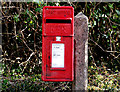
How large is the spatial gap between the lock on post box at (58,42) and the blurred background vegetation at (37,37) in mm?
1571

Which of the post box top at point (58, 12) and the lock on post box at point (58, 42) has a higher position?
the post box top at point (58, 12)

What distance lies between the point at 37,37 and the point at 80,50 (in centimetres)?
192

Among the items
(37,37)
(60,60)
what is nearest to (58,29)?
(60,60)

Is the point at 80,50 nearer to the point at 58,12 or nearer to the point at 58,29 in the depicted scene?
the point at 58,29

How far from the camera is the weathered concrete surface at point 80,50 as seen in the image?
2344 millimetres

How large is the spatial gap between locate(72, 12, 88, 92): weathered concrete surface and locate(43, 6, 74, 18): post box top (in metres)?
0.16

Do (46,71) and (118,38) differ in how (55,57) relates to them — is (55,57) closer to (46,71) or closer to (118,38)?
(46,71)

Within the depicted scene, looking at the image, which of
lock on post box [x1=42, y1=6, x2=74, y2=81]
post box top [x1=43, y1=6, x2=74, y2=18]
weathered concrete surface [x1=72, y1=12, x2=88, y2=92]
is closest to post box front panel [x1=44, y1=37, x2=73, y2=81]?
lock on post box [x1=42, y1=6, x2=74, y2=81]

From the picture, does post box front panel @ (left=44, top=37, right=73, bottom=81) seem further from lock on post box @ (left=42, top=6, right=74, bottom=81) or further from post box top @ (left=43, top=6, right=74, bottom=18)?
post box top @ (left=43, top=6, right=74, bottom=18)

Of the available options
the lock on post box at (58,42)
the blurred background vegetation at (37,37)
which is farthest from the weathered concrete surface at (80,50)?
the blurred background vegetation at (37,37)

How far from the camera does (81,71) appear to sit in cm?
236

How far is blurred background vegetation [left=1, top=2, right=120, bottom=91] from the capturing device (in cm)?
392

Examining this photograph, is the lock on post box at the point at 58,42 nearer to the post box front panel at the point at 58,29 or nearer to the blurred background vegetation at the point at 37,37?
the post box front panel at the point at 58,29

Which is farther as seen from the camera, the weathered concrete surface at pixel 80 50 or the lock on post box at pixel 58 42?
the weathered concrete surface at pixel 80 50
